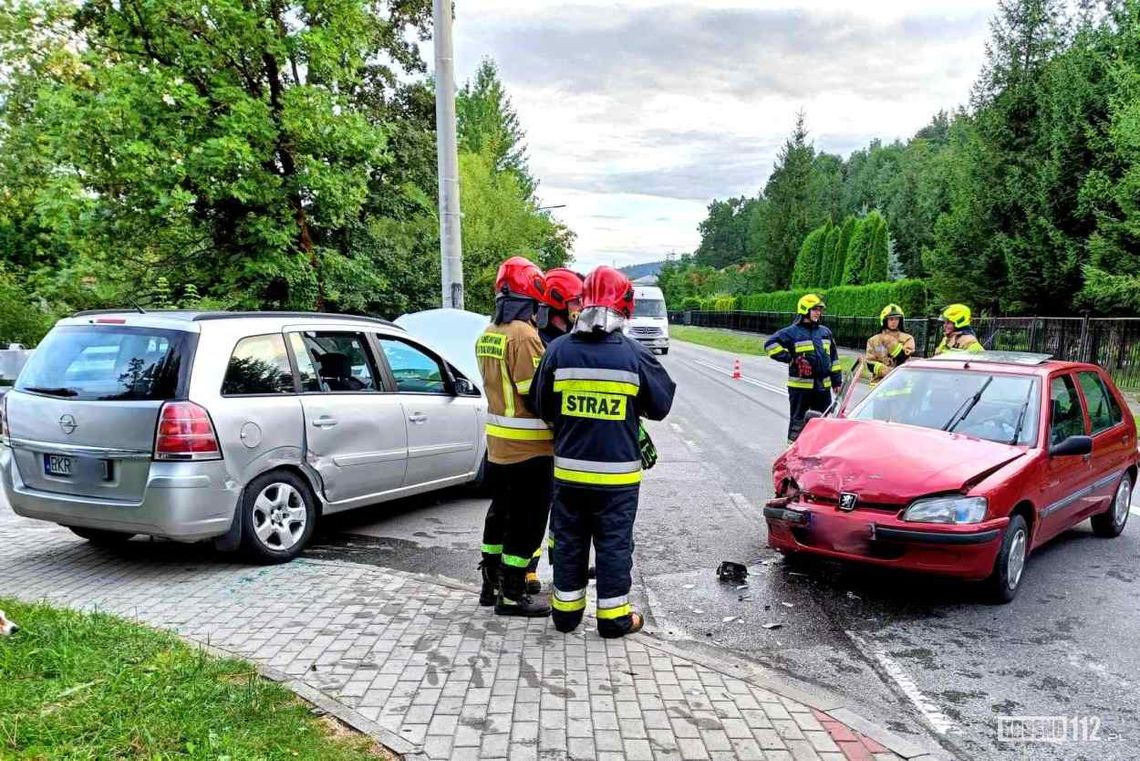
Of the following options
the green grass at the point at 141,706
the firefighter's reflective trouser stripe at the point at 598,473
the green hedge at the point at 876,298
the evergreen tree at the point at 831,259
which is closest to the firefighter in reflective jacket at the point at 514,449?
the firefighter's reflective trouser stripe at the point at 598,473

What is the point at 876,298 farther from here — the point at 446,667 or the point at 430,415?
the point at 446,667

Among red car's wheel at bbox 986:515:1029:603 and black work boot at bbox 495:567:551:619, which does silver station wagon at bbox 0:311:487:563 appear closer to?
black work boot at bbox 495:567:551:619

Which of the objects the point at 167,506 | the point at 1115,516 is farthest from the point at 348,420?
the point at 1115,516

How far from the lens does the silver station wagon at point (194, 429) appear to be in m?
4.65

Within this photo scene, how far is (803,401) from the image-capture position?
8.41 m

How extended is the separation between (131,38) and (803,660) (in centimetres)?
1234

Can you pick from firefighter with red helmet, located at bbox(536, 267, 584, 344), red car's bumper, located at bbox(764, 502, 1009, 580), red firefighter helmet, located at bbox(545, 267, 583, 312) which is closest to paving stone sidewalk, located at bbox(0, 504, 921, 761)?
red car's bumper, located at bbox(764, 502, 1009, 580)

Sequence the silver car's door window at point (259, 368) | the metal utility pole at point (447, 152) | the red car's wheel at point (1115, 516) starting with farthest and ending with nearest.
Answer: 1. the metal utility pole at point (447, 152)
2. the red car's wheel at point (1115, 516)
3. the silver car's door window at point (259, 368)

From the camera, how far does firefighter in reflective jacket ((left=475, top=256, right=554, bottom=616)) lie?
4.30 metres

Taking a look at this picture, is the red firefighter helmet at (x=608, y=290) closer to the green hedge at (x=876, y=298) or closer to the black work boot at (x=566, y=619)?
the black work boot at (x=566, y=619)

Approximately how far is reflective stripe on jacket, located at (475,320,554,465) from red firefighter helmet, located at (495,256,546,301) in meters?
0.18

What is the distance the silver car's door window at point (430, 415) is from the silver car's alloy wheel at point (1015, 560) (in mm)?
4286

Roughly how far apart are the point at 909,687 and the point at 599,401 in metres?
2.06

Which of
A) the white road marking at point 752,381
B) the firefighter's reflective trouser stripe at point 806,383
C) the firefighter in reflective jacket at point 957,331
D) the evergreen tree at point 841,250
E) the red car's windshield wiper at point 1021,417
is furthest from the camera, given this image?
the evergreen tree at point 841,250
